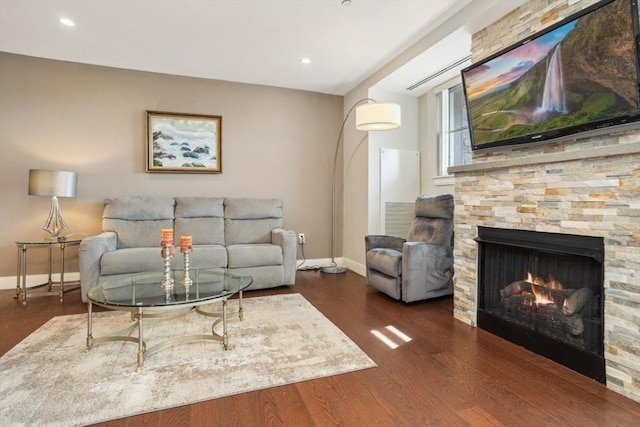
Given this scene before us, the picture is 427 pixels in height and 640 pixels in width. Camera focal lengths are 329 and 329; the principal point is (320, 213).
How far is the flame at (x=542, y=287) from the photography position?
2.12m

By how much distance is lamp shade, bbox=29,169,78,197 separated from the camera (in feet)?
10.6

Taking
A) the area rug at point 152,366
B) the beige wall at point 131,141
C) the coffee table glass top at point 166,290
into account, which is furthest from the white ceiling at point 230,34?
the area rug at point 152,366

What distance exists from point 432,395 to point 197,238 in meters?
3.08

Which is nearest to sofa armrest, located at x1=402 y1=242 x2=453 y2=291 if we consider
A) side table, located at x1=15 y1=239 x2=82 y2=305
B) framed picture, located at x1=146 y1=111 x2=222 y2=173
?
framed picture, located at x1=146 y1=111 x2=222 y2=173

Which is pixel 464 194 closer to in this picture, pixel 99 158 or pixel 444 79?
pixel 444 79

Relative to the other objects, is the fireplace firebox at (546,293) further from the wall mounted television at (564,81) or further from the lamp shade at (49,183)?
the lamp shade at (49,183)

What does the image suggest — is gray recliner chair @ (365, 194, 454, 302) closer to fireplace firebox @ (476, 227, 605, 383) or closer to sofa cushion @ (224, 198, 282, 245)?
fireplace firebox @ (476, 227, 605, 383)

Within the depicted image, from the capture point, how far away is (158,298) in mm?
2033

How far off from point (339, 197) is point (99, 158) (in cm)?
310

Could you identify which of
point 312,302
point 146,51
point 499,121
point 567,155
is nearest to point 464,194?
Answer: point 499,121

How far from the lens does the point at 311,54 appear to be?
11.7 feet

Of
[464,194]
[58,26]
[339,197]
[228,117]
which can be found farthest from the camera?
[339,197]

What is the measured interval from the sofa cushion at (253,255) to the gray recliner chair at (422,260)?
1018 millimetres

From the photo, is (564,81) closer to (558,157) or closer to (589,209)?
(558,157)
